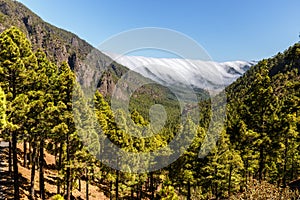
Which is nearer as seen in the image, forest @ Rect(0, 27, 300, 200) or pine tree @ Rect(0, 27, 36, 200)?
pine tree @ Rect(0, 27, 36, 200)

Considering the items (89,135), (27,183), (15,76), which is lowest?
(27,183)

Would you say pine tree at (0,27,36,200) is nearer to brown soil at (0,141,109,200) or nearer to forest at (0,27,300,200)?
forest at (0,27,300,200)

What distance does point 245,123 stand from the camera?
38281mm

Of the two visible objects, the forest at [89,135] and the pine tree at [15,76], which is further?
the forest at [89,135]

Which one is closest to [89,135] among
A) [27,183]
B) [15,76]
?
[27,183]

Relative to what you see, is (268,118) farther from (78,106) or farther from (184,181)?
(78,106)

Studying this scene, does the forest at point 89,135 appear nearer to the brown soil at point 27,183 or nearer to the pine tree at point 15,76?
the pine tree at point 15,76

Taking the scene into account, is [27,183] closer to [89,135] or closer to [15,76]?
[89,135]

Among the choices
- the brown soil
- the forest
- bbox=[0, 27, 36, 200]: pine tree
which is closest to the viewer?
bbox=[0, 27, 36, 200]: pine tree

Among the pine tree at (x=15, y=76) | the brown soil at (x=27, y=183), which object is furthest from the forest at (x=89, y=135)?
the brown soil at (x=27, y=183)

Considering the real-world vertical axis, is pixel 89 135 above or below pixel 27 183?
above

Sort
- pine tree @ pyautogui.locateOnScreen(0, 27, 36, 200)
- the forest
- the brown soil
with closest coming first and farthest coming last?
pine tree @ pyautogui.locateOnScreen(0, 27, 36, 200) < the forest < the brown soil

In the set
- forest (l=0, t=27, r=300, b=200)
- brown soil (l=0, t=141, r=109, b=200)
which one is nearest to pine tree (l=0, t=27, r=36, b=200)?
forest (l=0, t=27, r=300, b=200)

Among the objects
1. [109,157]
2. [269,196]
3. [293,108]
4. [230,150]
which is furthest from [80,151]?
[293,108]
